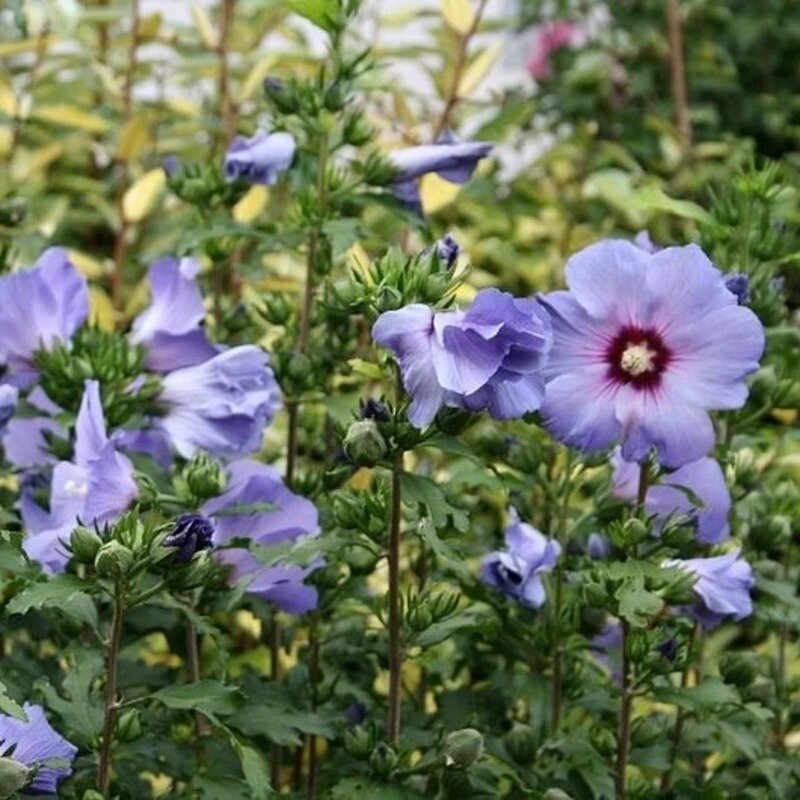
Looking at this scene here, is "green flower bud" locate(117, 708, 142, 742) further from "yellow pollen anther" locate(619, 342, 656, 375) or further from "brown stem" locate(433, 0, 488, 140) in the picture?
"brown stem" locate(433, 0, 488, 140)

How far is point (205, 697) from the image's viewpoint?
928mm

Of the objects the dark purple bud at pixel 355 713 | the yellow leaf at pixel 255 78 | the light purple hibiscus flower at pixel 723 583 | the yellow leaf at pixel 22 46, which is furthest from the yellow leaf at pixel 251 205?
the light purple hibiscus flower at pixel 723 583

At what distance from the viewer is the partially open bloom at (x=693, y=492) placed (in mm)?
1048

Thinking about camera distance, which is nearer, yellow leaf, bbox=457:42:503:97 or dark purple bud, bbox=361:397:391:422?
dark purple bud, bbox=361:397:391:422

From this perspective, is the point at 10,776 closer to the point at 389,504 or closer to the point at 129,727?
the point at 129,727

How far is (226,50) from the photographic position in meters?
2.14

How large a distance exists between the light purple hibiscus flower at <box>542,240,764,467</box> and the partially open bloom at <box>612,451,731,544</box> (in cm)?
7

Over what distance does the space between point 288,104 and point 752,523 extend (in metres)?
0.48

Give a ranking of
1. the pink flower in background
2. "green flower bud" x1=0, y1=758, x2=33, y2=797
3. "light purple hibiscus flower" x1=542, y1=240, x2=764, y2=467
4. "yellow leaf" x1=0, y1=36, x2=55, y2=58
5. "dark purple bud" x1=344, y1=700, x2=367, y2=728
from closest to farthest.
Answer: "green flower bud" x1=0, y1=758, x2=33, y2=797 → "light purple hibiscus flower" x1=542, y1=240, x2=764, y2=467 → "dark purple bud" x1=344, y1=700, x2=367, y2=728 → "yellow leaf" x1=0, y1=36, x2=55, y2=58 → the pink flower in background

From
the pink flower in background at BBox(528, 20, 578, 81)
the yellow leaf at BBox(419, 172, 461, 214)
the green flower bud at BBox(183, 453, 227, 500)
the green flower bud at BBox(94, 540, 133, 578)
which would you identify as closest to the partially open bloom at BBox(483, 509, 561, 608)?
the green flower bud at BBox(183, 453, 227, 500)

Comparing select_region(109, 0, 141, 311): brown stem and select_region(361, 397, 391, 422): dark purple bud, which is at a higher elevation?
select_region(361, 397, 391, 422): dark purple bud

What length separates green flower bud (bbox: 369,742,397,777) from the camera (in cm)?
100

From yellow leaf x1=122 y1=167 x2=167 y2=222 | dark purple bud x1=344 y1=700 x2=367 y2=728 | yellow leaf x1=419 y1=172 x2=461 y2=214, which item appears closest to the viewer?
dark purple bud x1=344 y1=700 x2=367 y2=728

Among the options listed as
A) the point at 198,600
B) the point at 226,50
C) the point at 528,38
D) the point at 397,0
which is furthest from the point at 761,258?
the point at 397,0
